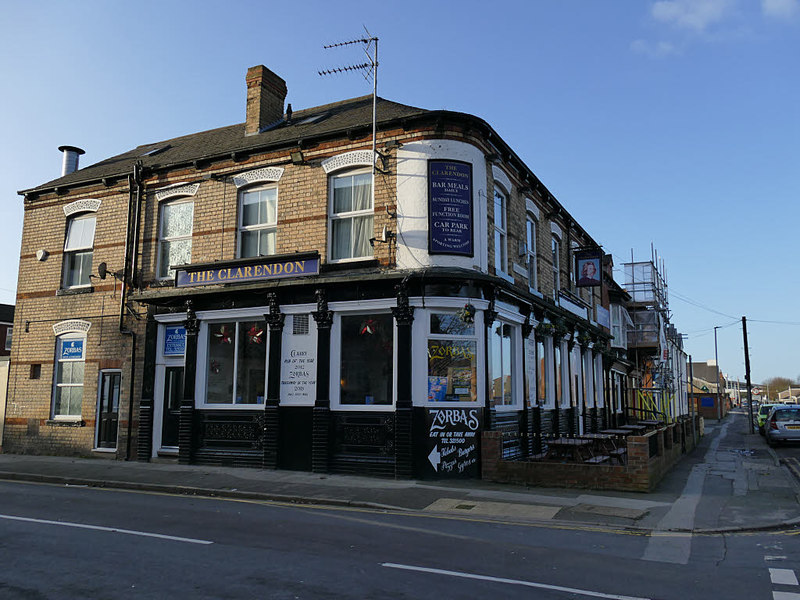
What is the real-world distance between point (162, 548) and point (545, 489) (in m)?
7.30

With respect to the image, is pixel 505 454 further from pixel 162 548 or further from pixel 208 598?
pixel 208 598

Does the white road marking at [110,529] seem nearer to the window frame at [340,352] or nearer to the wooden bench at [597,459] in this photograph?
the window frame at [340,352]

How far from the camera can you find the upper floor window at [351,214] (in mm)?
14578

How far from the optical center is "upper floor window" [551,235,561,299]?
800 inches

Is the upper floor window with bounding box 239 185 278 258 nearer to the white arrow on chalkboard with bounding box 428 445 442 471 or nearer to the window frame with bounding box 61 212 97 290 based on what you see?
the window frame with bounding box 61 212 97 290

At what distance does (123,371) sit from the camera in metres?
16.8

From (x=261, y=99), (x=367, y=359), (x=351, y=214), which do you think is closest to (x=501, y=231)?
(x=351, y=214)

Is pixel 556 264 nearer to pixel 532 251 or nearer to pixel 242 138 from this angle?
pixel 532 251

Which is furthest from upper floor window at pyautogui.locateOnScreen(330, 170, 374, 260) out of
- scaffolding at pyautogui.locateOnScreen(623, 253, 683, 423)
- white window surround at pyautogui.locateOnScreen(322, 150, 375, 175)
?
scaffolding at pyautogui.locateOnScreen(623, 253, 683, 423)

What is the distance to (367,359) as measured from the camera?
557 inches

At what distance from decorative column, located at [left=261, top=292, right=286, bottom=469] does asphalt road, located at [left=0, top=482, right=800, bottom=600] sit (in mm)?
4597

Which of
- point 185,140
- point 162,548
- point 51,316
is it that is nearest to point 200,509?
point 162,548

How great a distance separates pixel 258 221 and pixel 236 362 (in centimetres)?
352

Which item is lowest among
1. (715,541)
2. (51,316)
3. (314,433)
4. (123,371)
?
(715,541)
